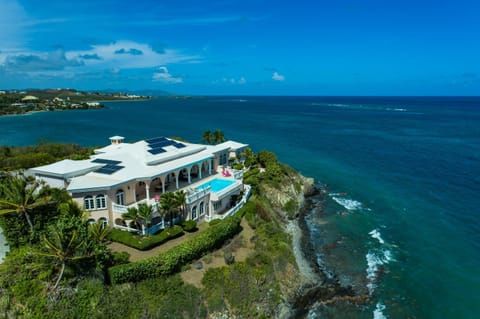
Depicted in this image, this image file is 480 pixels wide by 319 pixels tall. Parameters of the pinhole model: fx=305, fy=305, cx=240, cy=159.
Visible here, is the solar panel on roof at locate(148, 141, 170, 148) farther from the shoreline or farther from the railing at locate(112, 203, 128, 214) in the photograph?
the shoreline

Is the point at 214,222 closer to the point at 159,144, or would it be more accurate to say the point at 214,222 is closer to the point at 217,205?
the point at 217,205

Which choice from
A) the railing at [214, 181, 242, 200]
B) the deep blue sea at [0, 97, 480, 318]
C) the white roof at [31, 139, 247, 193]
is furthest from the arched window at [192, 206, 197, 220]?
the deep blue sea at [0, 97, 480, 318]

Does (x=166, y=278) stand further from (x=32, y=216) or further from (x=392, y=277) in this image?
(x=392, y=277)

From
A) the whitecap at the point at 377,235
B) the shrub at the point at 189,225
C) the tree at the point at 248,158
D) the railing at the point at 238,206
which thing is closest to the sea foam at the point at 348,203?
the whitecap at the point at 377,235

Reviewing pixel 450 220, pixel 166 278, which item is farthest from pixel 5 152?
pixel 450 220

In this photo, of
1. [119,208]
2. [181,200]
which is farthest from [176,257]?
[119,208]

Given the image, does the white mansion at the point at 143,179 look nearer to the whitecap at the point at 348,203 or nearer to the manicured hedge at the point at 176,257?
the manicured hedge at the point at 176,257

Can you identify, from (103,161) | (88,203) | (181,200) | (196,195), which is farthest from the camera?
(103,161)

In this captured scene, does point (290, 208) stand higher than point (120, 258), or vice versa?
point (120, 258)
